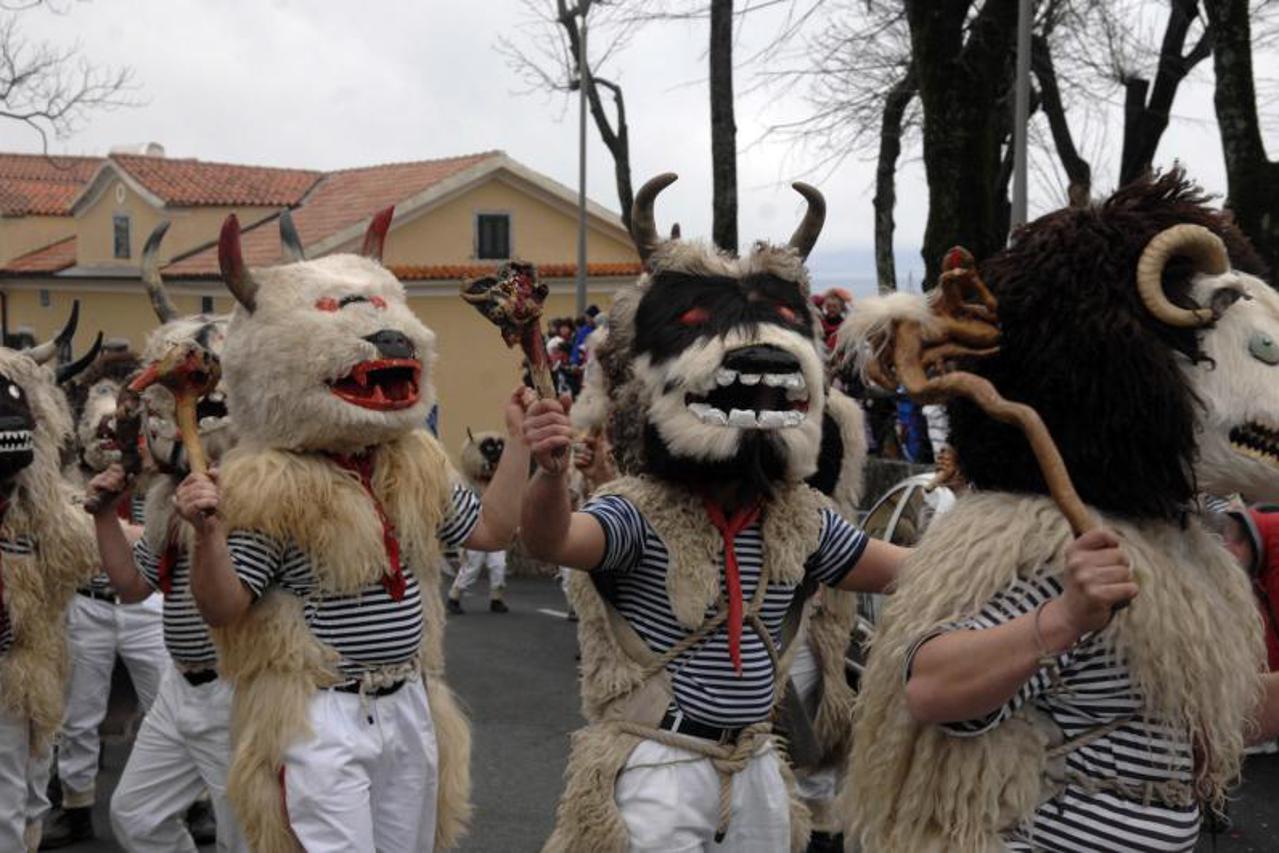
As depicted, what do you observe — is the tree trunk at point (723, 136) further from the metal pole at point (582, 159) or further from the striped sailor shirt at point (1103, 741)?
the striped sailor shirt at point (1103, 741)

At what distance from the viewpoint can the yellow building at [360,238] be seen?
26.8 metres

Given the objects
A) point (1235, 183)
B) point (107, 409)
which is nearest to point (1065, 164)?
point (1235, 183)

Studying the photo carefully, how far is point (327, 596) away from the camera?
3898 mm

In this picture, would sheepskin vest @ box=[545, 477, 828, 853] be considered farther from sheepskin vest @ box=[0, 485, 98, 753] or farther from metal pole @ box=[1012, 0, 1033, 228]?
metal pole @ box=[1012, 0, 1033, 228]

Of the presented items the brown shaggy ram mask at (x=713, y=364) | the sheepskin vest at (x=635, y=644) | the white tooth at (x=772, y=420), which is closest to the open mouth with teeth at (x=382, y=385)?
the brown shaggy ram mask at (x=713, y=364)

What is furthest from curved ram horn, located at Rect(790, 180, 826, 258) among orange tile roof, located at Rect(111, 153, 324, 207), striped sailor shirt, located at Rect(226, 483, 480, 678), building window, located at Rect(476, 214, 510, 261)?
orange tile roof, located at Rect(111, 153, 324, 207)

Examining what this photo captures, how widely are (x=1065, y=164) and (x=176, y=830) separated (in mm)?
15202

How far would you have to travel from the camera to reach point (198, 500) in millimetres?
3457

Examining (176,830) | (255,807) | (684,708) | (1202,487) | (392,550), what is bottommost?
(176,830)

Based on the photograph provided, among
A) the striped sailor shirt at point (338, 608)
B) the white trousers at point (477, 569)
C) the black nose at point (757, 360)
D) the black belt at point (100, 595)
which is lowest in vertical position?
the white trousers at point (477, 569)

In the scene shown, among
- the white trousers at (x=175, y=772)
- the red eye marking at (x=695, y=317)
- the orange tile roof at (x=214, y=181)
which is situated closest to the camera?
the red eye marking at (x=695, y=317)

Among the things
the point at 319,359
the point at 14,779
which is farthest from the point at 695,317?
the point at 14,779

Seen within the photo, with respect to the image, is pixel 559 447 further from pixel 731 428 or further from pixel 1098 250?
pixel 1098 250

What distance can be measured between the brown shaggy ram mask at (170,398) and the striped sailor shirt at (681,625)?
178 cm
